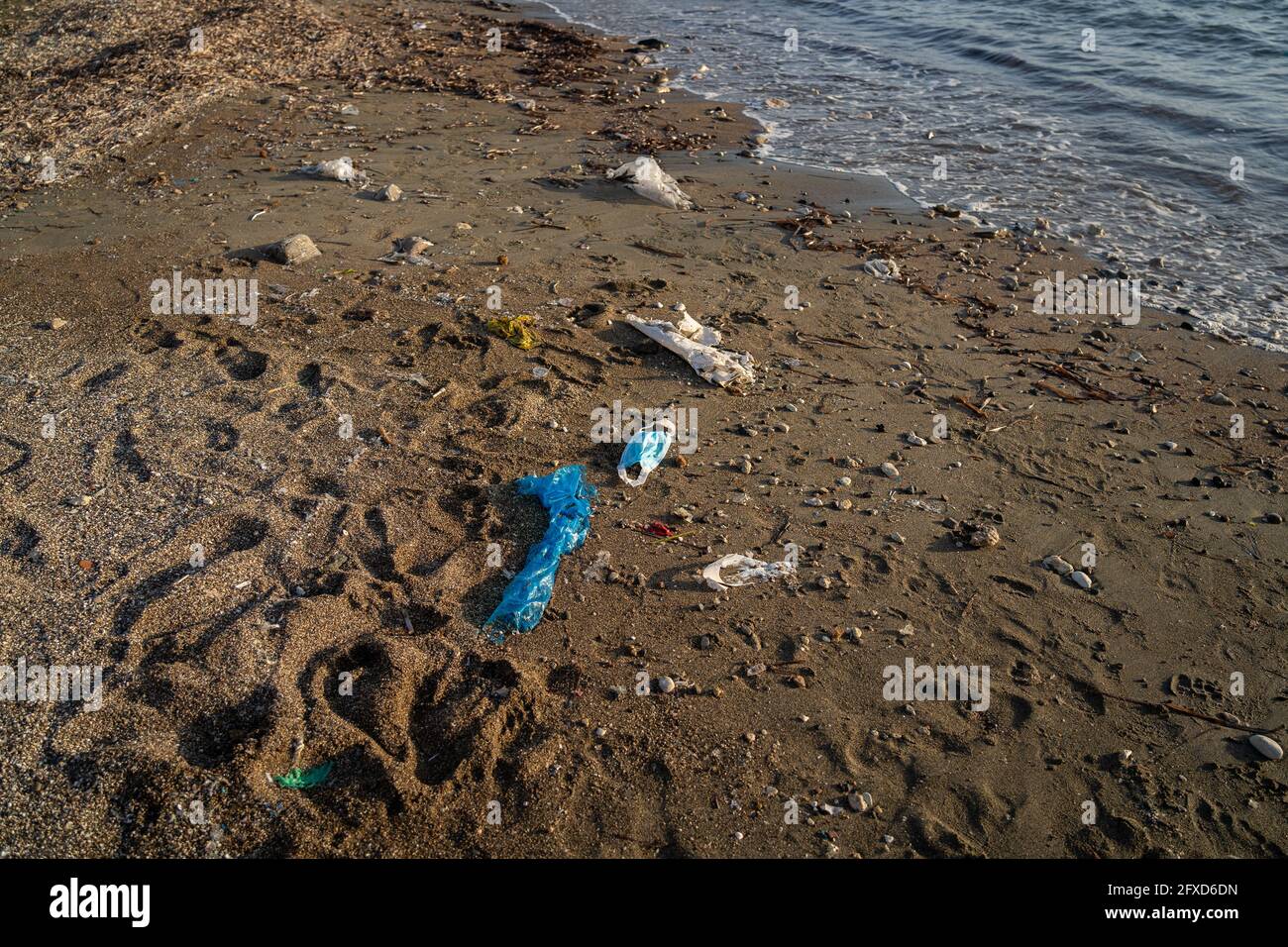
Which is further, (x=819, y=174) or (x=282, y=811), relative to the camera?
(x=819, y=174)

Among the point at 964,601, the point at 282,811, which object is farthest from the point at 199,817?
the point at 964,601

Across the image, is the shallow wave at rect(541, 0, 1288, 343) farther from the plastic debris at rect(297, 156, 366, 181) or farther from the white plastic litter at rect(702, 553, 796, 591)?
the white plastic litter at rect(702, 553, 796, 591)

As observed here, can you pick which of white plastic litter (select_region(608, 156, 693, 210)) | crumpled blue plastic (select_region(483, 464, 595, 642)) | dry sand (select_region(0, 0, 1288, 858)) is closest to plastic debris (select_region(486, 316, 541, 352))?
dry sand (select_region(0, 0, 1288, 858))

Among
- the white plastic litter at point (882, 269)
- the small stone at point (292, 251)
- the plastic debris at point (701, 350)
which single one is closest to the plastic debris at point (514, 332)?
the plastic debris at point (701, 350)

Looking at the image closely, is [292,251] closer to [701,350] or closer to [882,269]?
[701,350]

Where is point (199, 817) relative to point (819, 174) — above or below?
below

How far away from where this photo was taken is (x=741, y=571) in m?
4.57

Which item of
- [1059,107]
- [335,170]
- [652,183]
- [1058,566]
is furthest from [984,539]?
[1059,107]

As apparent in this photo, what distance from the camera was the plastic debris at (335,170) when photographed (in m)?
8.59

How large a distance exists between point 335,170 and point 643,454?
18.8 feet

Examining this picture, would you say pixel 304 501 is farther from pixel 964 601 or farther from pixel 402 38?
pixel 402 38

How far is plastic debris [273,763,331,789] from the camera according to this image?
3354 millimetres
